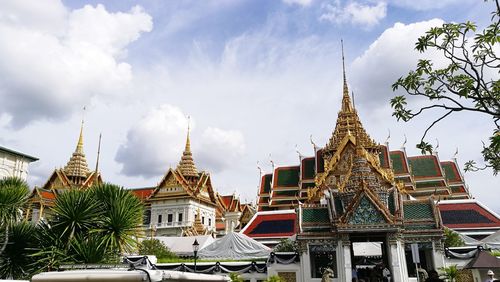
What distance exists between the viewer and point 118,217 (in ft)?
46.4

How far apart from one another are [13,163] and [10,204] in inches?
1437

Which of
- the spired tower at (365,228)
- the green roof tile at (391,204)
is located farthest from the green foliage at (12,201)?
the green roof tile at (391,204)

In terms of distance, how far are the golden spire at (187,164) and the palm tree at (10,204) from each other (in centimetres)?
4599

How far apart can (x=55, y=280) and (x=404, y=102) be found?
644 cm

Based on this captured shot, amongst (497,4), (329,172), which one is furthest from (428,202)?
(329,172)

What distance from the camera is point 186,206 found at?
5541 centimetres

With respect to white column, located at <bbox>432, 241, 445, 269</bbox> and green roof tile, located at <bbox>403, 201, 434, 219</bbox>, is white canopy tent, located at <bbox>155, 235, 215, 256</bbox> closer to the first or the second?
green roof tile, located at <bbox>403, 201, 434, 219</bbox>

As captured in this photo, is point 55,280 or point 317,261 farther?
point 317,261

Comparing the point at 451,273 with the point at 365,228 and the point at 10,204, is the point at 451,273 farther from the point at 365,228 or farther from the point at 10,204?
the point at 10,204

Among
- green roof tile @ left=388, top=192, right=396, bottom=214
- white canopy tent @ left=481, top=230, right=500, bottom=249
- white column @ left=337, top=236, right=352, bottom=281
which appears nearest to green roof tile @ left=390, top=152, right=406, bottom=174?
white canopy tent @ left=481, top=230, right=500, bottom=249

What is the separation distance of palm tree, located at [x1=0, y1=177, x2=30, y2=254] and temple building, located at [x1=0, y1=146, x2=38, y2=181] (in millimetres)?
34084

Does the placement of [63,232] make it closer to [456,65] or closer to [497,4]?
[456,65]

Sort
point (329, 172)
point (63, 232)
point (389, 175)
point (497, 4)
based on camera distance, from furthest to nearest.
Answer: point (329, 172)
point (389, 175)
point (63, 232)
point (497, 4)

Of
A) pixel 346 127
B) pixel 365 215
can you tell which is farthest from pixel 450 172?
pixel 365 215
